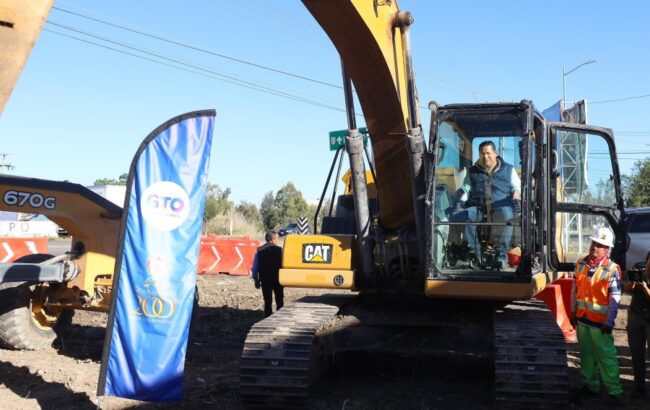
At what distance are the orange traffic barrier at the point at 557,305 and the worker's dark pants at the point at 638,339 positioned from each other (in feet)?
7.74

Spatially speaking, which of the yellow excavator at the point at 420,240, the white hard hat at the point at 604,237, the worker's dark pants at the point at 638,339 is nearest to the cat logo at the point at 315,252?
the yellow excavator at the point at 420,240

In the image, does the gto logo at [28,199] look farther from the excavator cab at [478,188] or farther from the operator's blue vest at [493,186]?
the operator's blue vest at [493,186]

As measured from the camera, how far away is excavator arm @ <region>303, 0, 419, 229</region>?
5.70m

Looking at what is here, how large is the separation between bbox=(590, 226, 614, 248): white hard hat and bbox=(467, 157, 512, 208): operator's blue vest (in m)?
1.19

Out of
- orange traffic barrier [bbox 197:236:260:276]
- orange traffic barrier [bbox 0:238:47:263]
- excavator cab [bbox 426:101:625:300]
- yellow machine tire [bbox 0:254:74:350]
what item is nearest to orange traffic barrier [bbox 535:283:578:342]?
excavator cab [bbox 426:101:625:300]

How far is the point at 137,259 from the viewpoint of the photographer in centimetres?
573

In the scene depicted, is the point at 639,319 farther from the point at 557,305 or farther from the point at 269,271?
the point at 269,271

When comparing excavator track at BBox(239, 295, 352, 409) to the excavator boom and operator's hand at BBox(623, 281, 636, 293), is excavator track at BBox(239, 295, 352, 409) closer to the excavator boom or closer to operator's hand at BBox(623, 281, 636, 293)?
operator's hand at BBox(623, 281, 636, 293)

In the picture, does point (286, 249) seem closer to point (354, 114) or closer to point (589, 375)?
point (354, 114)

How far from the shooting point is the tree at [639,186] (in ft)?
116

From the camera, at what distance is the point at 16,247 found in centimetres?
1598

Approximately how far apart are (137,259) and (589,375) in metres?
4.44

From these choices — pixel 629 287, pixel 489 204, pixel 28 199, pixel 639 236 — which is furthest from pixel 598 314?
pixel 639 236

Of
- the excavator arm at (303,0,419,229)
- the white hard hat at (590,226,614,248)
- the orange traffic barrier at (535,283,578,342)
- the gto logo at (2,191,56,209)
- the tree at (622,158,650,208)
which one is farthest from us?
the tree at (622,158,650,208)
